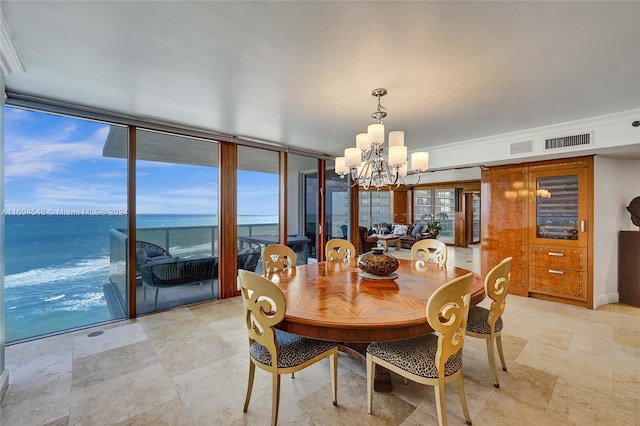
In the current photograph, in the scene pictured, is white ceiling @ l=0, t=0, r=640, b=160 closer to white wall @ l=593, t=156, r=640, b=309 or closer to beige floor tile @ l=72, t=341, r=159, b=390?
white wall @ l=593, t=156, r=640, b=309

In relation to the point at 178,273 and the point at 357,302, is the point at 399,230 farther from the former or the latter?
the point at 357,302

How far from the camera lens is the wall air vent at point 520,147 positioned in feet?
12.6

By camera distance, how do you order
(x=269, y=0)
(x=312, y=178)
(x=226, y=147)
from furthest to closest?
(x=312, y=178), (x=226, y=147), (x=269, y=0)

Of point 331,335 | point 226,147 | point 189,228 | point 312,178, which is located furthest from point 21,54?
point 312,178

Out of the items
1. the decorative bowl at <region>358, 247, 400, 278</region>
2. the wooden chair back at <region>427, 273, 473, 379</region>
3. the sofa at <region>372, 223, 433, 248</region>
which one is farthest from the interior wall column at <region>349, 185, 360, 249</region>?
the wooden chair back at <region>427, 273, 473, 379</region>

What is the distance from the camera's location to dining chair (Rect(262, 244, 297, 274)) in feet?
9.25

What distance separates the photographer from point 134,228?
133 inches

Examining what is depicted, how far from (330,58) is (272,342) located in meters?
1.94

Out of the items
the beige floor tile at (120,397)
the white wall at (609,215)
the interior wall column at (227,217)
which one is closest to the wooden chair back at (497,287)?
the beige floor tile at (120,397)

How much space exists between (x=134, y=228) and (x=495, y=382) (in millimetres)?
3920

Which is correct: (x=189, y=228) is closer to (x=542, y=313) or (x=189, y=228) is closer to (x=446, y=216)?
(x=542, y=313)

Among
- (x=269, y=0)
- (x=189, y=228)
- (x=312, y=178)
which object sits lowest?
(x=189, y=228)

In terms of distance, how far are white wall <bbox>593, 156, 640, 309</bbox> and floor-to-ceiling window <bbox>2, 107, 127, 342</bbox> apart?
612cm

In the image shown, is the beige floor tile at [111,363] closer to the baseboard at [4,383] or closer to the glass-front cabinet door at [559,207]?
the baseboard at [4,383]
